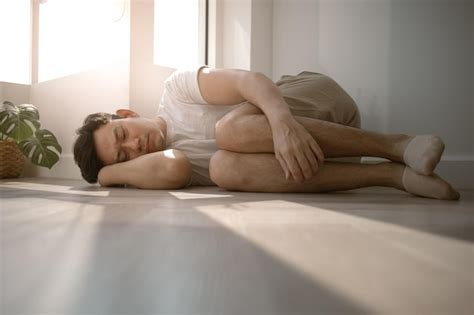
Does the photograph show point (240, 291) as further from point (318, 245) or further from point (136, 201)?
point (136, 201)

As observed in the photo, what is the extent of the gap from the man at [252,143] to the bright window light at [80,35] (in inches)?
26.1

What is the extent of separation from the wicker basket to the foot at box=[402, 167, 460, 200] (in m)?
2.31

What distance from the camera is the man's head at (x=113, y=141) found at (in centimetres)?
170

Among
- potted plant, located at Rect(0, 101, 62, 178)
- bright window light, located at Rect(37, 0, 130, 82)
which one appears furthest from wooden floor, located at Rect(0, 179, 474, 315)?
potted plant, located at Rect(0, 101, 62, 178)

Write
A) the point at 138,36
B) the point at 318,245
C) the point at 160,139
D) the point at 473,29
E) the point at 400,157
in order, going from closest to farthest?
the point at 318,245 < the point at 400,157 < the point at 160,139 < the point at 473,29 < the point at 138,36

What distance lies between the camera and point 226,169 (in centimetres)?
146

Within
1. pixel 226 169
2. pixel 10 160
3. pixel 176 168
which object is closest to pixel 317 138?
pixel 226 169

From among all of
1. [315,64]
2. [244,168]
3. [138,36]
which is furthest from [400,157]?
[138,36]

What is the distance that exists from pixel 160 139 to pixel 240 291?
137cm

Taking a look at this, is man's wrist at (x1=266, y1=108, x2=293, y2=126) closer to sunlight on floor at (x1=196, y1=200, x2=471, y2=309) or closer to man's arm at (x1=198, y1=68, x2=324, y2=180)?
man's arm at (x1=198, y1=68, x2=324, y2=180)

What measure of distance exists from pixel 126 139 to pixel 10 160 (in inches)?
52.9

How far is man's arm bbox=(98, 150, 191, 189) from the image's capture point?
1.58 meters

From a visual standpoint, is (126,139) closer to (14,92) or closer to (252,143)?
(252,143)

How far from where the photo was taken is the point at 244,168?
4.78 ft
